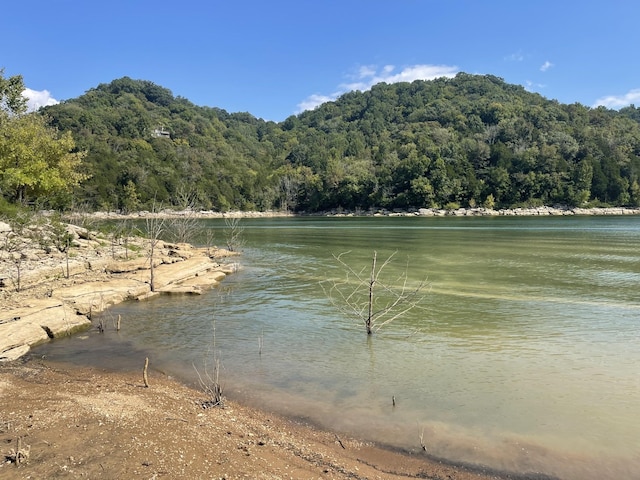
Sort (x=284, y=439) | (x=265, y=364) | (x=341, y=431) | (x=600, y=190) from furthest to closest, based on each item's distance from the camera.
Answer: (x=600, y=190) → (x=265, y=364) → (x=341, y=431) → (x=284, y=439)

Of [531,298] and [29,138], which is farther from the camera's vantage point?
[29,138]

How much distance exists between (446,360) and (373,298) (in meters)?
6.84

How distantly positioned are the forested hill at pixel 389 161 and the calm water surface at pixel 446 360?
3893 inches

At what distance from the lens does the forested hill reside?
11612cm

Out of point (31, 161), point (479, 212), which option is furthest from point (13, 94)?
point (479, 212)

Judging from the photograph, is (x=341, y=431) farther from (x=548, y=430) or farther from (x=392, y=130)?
(x=392, y=130)

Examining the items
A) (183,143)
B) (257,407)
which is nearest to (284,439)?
(257,407)

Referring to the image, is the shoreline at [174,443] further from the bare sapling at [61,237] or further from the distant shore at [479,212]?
the distant shore at [479,212]

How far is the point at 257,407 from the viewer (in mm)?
7801

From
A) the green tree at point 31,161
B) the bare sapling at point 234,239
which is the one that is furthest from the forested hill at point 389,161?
the green tree at point 31,161

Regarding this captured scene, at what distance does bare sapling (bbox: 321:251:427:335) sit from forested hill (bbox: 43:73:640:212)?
313 ft

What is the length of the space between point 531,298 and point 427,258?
504 inches

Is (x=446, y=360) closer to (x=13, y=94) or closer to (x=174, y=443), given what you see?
(x=174, y=443)

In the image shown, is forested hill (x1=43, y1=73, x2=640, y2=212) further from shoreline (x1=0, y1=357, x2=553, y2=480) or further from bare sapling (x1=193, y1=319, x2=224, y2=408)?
shoreline (x1=0, y1=357, x2=553, y2=480)
